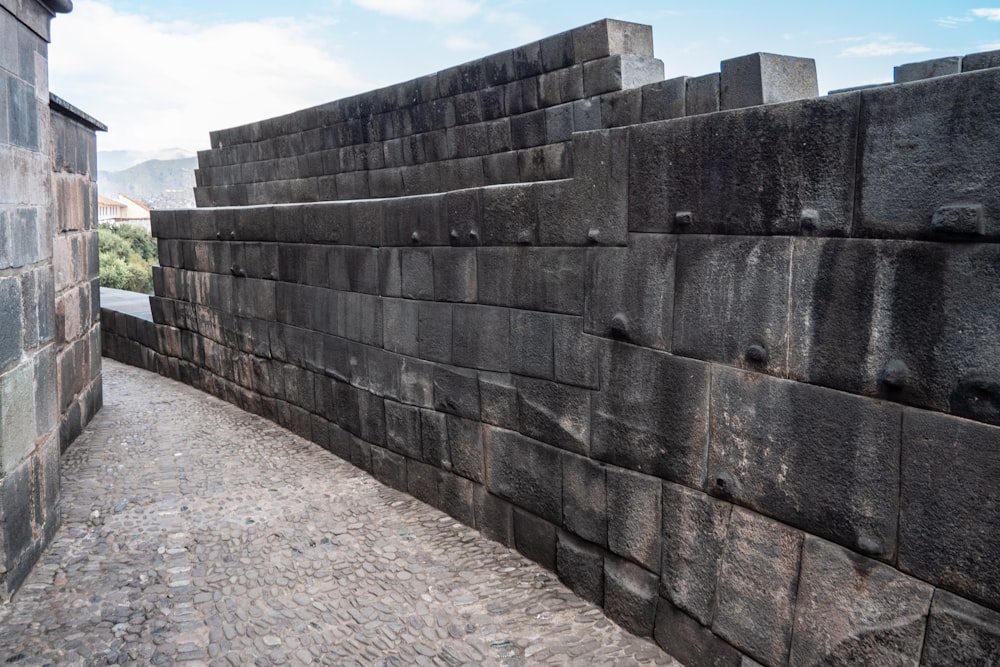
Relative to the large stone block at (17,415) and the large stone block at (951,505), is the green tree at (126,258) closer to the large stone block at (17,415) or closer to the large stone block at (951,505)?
the large stone block at (17,415)

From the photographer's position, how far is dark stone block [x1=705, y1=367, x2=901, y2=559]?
9.22ft

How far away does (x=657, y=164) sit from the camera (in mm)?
3639

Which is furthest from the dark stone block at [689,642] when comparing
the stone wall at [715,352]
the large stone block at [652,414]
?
the large stone block at [652,414]

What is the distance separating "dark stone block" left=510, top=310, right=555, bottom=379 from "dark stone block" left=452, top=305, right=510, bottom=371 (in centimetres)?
8

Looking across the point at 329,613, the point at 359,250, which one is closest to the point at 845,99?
the point at 329,613

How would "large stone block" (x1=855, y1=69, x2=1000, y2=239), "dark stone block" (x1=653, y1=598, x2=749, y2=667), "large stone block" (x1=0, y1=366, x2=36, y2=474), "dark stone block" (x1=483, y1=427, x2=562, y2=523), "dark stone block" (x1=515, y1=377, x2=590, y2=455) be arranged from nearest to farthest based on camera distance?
"large stone block" (x1=855, y1=69, x2=1000, y2=239)
"dark stone block" (x1=653, y1=598, x2=749, y2=667)
"dark stone block" (x1=515, y1=377, x2=590, y2=455)
"large stone block" (x1=0, y1=366, x2=36, y2=474)
"dark stone block" (x1=483, y1=427, x2=562, y2=523)

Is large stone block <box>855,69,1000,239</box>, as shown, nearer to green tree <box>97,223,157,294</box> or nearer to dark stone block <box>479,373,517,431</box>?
dark stone block <box>479,373,517,431</box>

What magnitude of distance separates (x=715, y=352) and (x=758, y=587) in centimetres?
101

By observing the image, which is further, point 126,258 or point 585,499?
point 126,258

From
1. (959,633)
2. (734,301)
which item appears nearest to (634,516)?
(734,301)

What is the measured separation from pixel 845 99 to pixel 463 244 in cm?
278

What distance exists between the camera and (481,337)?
200 inches

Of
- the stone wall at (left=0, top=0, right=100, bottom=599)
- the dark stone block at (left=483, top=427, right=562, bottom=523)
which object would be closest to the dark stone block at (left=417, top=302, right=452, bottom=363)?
the dark stone block at (left=483, top=427, right=562, bottom=523)

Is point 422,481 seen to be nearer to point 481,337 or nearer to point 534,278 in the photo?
point 481,337
